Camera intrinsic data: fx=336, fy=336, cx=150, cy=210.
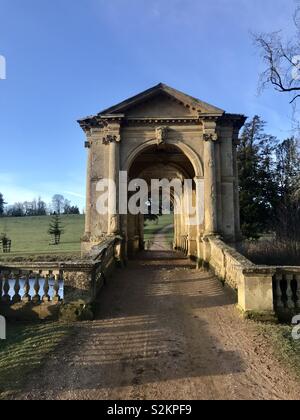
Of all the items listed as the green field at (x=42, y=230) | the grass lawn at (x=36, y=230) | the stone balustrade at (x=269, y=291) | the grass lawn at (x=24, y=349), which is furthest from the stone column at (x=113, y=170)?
the green field at (x=42, y=230)

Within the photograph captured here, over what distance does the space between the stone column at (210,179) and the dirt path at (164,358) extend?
681cm

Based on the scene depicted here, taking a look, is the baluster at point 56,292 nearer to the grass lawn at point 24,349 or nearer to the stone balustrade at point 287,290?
the grass lawn at point 24,349

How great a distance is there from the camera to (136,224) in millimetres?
25969

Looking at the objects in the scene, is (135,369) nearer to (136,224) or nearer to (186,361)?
(186,361)

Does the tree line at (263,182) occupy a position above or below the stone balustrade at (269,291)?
above

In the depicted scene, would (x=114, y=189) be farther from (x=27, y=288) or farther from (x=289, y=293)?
(x=289, y=293)

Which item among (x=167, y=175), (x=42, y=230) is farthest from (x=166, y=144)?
(x=42, y=230)

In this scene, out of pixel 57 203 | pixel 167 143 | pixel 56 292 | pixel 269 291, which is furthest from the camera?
pixel 57 203

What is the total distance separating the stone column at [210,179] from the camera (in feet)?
50.9

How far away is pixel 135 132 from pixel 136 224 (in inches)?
424

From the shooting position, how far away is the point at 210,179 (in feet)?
51.8

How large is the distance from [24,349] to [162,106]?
13.4 meters

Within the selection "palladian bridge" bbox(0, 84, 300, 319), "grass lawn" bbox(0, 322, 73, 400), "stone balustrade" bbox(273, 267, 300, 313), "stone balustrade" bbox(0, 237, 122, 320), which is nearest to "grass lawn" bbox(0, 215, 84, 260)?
"palladian bridge" bbox(0, 84, 300, 319)
